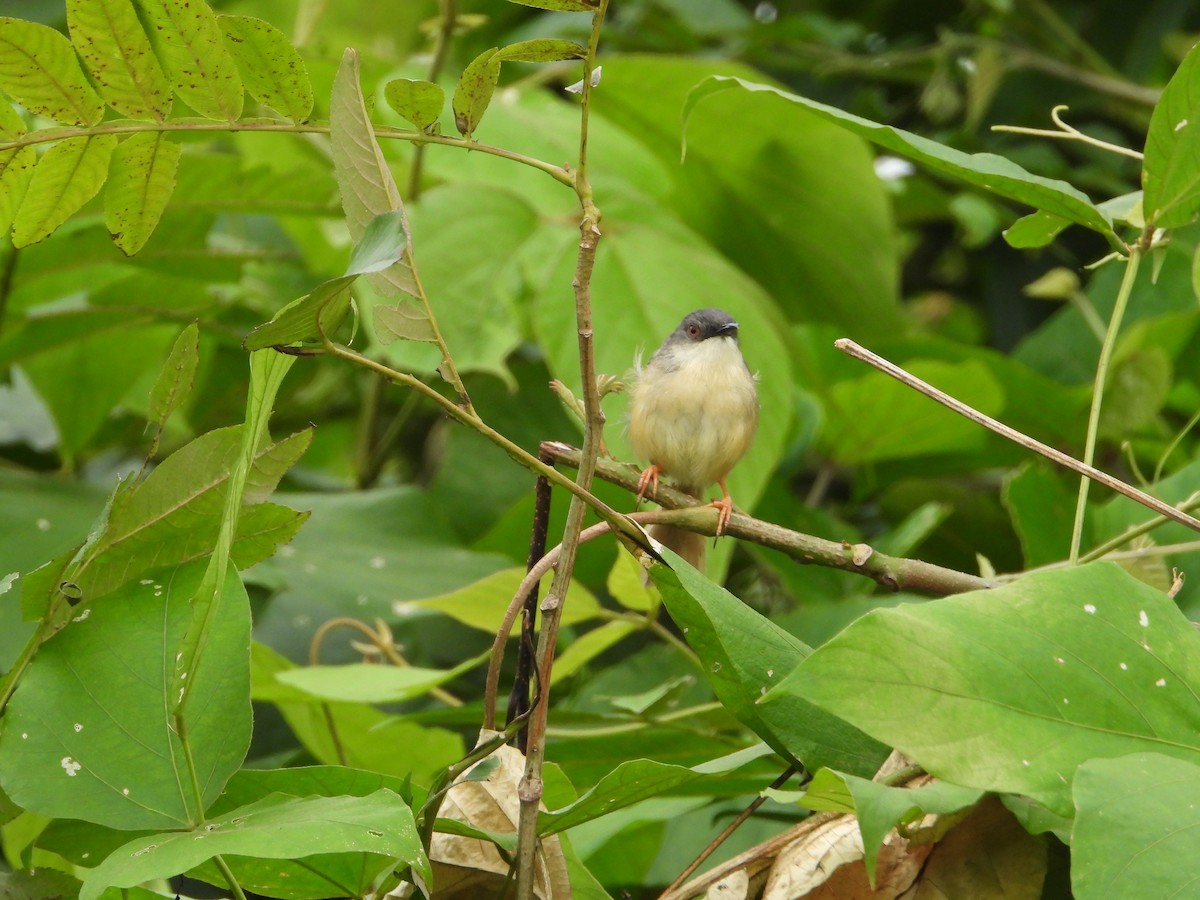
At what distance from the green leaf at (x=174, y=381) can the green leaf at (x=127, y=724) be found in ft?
0.73

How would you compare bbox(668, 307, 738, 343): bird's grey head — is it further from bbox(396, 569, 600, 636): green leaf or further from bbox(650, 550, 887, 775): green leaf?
bbox(650, 550, 887, 775): green leaf

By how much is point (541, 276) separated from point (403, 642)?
0.88 meters

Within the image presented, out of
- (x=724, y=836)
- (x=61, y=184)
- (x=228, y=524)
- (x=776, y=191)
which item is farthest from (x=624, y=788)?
(x=776, y=191)

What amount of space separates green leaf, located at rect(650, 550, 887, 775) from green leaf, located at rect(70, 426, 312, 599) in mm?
472

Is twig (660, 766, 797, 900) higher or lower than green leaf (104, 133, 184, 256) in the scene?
lower

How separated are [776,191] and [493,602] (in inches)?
79.5

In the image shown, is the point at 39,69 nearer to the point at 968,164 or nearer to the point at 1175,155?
the point at 968,164

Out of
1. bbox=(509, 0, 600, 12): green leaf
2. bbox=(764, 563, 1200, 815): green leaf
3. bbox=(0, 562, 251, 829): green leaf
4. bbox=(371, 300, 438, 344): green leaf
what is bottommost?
bbox=(0, 562, 251, 829): green leaf

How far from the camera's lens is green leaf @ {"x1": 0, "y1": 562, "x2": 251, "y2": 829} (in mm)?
1361

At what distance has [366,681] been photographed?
73.8 inches

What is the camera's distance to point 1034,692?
122 centimetres

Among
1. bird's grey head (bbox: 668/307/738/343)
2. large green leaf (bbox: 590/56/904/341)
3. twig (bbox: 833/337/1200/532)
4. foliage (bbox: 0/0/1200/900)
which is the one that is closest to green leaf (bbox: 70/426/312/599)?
foliage (bbox: 0/0/1200/900)

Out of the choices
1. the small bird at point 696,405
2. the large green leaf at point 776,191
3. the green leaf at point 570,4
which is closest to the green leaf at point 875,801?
the green leaf at point 570,4

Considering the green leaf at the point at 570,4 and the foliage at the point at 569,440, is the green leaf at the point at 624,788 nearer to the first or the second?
the foliage at the point at 569,440
